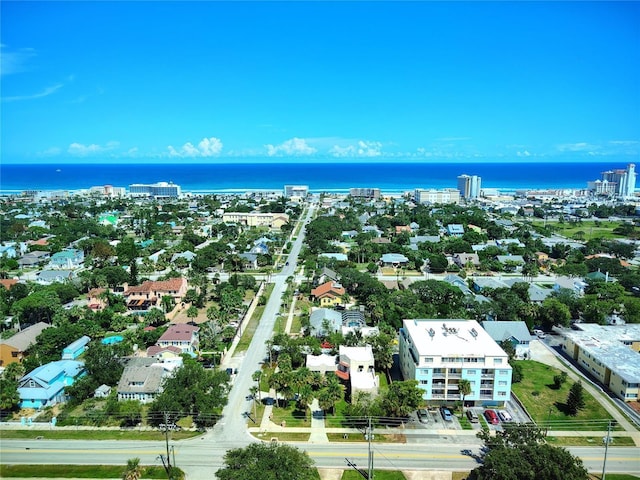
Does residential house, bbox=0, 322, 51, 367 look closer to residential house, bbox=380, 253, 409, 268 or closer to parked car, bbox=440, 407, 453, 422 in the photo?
parked car, bbox=440, 407, 453, 422

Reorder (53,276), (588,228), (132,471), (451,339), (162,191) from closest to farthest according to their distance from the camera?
(132,471)
(451,339)
(53,276)
(588,228)
(162,191)

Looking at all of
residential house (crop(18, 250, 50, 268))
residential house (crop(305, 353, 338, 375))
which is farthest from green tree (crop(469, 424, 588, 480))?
residential house (crop(18, 250, 50, 268))

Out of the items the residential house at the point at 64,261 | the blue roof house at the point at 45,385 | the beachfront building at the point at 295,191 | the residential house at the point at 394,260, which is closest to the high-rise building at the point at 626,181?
the beachfront building at the point at 295,191

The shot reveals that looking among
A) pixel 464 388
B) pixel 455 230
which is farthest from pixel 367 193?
pixel 464 388

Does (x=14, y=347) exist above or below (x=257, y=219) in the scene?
below

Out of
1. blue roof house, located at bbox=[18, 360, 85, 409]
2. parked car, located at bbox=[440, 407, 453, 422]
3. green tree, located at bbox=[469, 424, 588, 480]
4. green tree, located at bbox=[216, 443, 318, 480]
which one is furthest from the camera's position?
blue roof house, located at bbox=[18, 360, 85, 409]

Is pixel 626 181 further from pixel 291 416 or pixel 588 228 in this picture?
pixel 291 416
